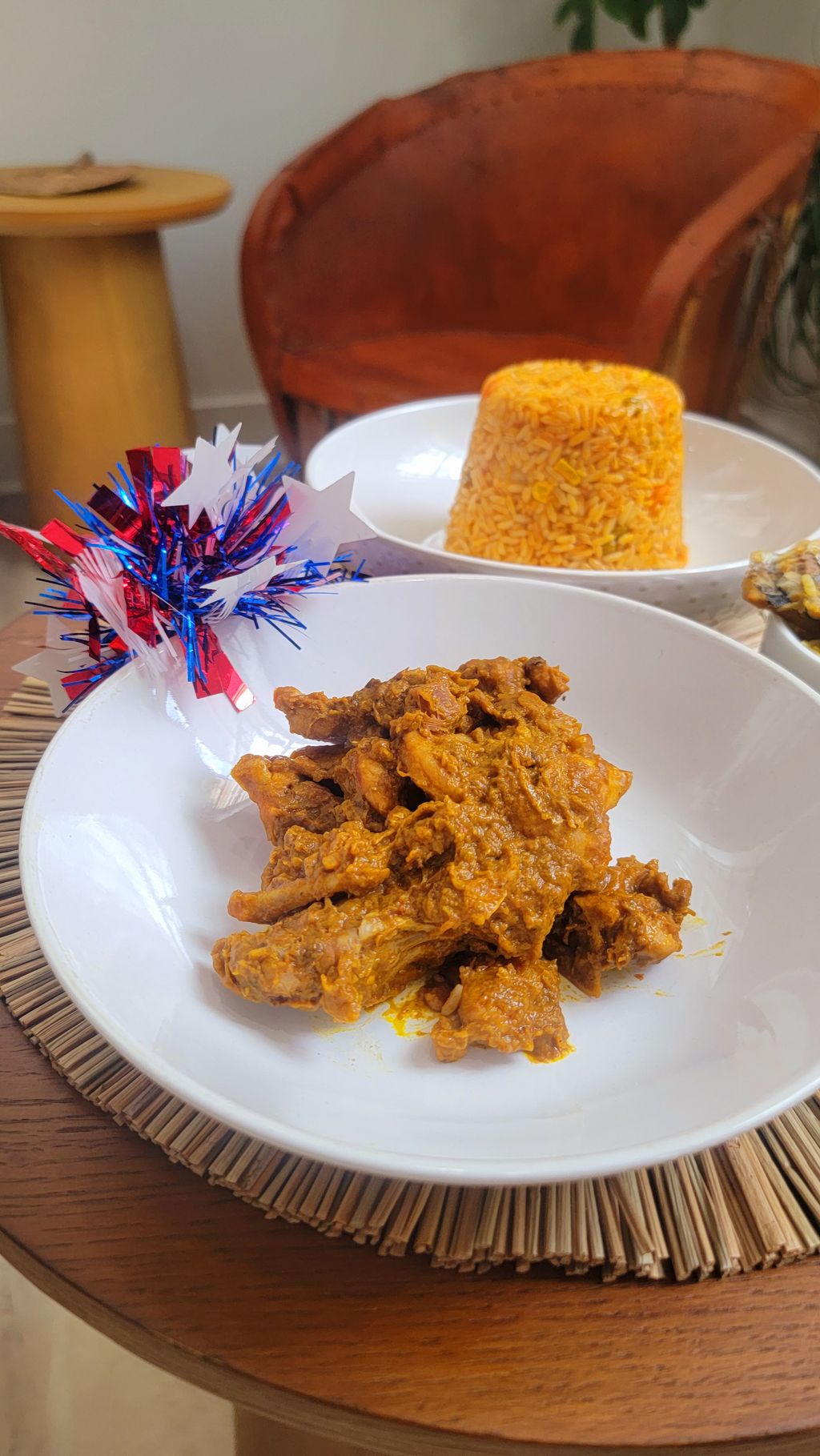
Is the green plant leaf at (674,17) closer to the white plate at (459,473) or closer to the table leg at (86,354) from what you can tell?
the table leg at (86,354)

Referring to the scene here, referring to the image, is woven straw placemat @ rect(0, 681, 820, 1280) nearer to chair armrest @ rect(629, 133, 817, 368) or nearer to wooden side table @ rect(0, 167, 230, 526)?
chair armrest @ rect(629, 133, 817, 368)

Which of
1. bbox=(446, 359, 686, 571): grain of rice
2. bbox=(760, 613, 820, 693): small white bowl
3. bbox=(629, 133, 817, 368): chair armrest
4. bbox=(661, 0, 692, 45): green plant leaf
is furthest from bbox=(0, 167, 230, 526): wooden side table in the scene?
bbox=(760, 613, 820, 693): small white bowl

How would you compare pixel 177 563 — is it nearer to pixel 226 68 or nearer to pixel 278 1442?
pixel 278 1442

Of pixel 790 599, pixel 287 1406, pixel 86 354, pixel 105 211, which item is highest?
pixel 105 211

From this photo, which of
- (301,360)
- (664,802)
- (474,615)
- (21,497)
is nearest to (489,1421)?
(664,802)

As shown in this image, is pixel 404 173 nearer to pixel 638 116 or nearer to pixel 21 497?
pixel 638 116

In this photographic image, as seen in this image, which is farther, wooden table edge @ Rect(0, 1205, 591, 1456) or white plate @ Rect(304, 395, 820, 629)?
white plate @ Rect(304, 395, 820, 629)

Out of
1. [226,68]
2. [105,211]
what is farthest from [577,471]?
[226,68]
